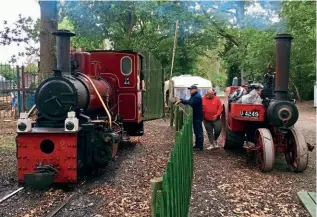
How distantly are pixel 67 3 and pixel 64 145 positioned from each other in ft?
49.1

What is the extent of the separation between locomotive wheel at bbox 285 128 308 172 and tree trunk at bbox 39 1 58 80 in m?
7.50

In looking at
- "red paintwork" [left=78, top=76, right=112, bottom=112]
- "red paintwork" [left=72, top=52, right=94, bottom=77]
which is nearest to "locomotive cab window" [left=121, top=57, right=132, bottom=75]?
"red paintwork" [left=78, top=76, right=112, bottom=112]

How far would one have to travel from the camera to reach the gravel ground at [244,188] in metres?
5.01

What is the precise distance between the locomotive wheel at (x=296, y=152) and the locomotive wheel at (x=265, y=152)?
0.44 metres

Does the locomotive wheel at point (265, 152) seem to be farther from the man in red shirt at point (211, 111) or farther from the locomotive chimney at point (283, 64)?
the man in red shirt at point (211, 111)

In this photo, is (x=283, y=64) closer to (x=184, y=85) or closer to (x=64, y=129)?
(x=64, y=129)

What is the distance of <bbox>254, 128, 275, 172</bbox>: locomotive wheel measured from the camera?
687 cm

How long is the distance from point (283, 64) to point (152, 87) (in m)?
7.38

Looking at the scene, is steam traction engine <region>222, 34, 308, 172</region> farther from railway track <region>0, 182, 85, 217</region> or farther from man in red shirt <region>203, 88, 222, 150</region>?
railway track <region>0, 182, 85, 217</region>

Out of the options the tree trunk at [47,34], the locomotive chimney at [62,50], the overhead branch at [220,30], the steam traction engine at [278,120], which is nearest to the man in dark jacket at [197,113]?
the steam traction engine at [278,120]

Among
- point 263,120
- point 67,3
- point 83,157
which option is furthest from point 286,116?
point 67,3

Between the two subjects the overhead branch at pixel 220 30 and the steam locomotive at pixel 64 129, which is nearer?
the steam locomotive at pixel 64 129

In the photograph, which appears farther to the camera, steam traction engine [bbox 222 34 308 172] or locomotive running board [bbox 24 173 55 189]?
steam traction engine [bbox 222 34 308 172]

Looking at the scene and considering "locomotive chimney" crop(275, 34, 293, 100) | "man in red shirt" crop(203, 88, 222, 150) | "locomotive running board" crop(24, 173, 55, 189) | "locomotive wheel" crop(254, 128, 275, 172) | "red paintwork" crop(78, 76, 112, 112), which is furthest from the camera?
"man in red shirt" crop(203, 88, 222, 150)
